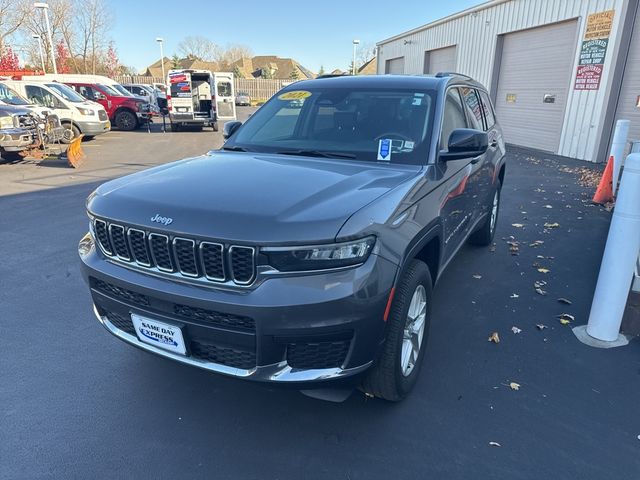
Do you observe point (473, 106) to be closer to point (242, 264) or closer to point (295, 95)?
point (295, 95)

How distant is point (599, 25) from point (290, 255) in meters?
13.4

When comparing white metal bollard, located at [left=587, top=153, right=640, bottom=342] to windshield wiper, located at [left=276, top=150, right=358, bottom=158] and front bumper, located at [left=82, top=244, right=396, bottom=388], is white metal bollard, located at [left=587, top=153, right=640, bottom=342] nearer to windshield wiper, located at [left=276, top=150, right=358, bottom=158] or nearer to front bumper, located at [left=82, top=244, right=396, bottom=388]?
Answer: windshield wiper, located at [left=276, top=150, right=358, bottom=158]

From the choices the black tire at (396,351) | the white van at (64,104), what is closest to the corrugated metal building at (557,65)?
the black tire at (396,351)

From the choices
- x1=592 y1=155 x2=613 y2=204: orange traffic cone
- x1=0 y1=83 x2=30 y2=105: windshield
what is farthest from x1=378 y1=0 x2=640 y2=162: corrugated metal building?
x1=0 y1=83 x2=30 y2=105: windshield

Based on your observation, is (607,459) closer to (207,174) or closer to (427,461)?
(427,461)

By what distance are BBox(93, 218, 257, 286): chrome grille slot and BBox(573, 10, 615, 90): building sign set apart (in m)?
13.1

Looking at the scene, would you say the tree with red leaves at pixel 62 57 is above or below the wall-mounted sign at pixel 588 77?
above

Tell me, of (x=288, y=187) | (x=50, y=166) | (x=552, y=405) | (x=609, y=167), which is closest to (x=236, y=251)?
(x=288, y=187)

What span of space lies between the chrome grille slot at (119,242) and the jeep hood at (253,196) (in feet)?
0.23

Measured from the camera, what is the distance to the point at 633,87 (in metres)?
11.2

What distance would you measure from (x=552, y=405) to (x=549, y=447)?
40cm

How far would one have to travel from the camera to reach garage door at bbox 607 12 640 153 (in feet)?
36.1

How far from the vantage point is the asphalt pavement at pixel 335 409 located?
233cm

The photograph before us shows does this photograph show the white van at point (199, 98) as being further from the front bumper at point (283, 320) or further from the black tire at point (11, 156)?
the front bumper at point (283, 320)
